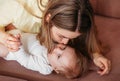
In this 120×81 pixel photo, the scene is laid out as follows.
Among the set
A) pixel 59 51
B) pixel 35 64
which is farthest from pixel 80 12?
pixel 35 64

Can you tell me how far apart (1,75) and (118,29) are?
2.23ft

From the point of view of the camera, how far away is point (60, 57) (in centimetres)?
114

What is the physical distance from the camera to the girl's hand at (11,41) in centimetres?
114

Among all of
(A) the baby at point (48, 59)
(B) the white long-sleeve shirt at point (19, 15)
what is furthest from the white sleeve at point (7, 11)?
(A) the baby at point (48, 59)

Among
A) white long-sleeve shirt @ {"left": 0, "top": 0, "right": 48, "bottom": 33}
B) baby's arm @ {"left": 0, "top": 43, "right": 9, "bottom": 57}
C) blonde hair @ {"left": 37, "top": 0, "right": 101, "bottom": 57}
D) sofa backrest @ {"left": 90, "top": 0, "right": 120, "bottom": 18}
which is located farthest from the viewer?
sofa backrest @ {"left": 90, "top": 0, "right": 120, "bottom": 18}

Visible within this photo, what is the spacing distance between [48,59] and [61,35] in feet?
0.37

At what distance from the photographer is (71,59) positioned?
1.12 meters

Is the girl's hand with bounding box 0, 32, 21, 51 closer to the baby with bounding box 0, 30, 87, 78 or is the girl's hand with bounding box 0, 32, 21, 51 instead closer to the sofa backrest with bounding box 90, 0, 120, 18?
the baby with bounding box 0, 30, 87, 78

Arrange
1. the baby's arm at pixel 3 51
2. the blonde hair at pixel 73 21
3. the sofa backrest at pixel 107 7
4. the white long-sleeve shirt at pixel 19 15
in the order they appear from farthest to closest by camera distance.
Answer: the sofa backrest at pixel 107 7
the white long-sleeve shirt at pixel 19 15
the baby's arm at pixel 3 51
the blonde hair at pixel 73 21

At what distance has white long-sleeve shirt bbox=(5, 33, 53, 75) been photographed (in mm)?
1188

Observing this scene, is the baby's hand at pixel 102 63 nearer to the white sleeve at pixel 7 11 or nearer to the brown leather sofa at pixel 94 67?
the brown leather sofa at pixel 94 67

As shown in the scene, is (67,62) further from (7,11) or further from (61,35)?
(7,11)

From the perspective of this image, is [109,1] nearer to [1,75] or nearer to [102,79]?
[102,79]

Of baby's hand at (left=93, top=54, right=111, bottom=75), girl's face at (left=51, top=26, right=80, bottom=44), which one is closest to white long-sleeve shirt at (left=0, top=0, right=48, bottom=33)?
girl's face at (left=51, top=26, right=80, bottom=44)
